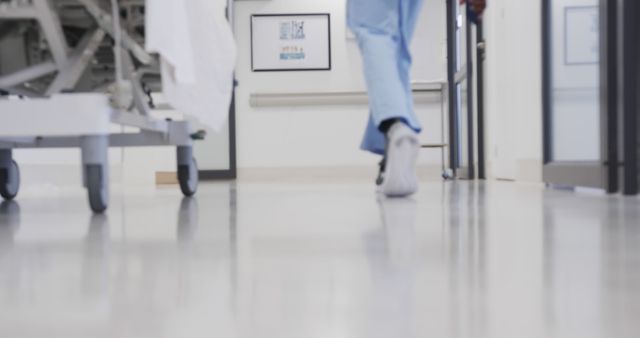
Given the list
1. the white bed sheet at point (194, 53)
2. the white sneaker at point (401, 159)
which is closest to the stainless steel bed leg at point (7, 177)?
the white bed sheet at point (194, 53)

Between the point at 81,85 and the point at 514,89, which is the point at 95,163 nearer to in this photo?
the point at 81,85

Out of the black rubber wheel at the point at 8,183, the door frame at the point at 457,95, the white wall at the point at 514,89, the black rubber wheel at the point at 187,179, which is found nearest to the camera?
the black rubber wheel at the point at 8,183

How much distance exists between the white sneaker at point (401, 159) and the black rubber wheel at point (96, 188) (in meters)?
0.68

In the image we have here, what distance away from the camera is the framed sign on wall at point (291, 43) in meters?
6.62

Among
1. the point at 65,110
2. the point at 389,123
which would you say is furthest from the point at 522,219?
the point at 65,110

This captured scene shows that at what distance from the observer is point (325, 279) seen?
537 millimetres

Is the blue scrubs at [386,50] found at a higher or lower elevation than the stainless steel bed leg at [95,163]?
higher

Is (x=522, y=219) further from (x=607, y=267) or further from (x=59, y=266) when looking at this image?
(x=59, y=266)

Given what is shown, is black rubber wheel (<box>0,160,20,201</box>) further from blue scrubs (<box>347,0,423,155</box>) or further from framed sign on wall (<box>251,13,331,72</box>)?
framed sign on wall (<box>251,13,331,72</box>)

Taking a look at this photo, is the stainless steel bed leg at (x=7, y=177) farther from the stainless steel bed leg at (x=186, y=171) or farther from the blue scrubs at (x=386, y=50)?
the blue scrubs at (x=386, y=50)

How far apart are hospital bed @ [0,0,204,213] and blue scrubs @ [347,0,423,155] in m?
0.57

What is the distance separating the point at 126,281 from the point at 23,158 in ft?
9.66

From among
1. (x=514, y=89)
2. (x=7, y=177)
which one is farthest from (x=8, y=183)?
(x=514, y=89)

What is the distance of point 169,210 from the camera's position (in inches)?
57.9
